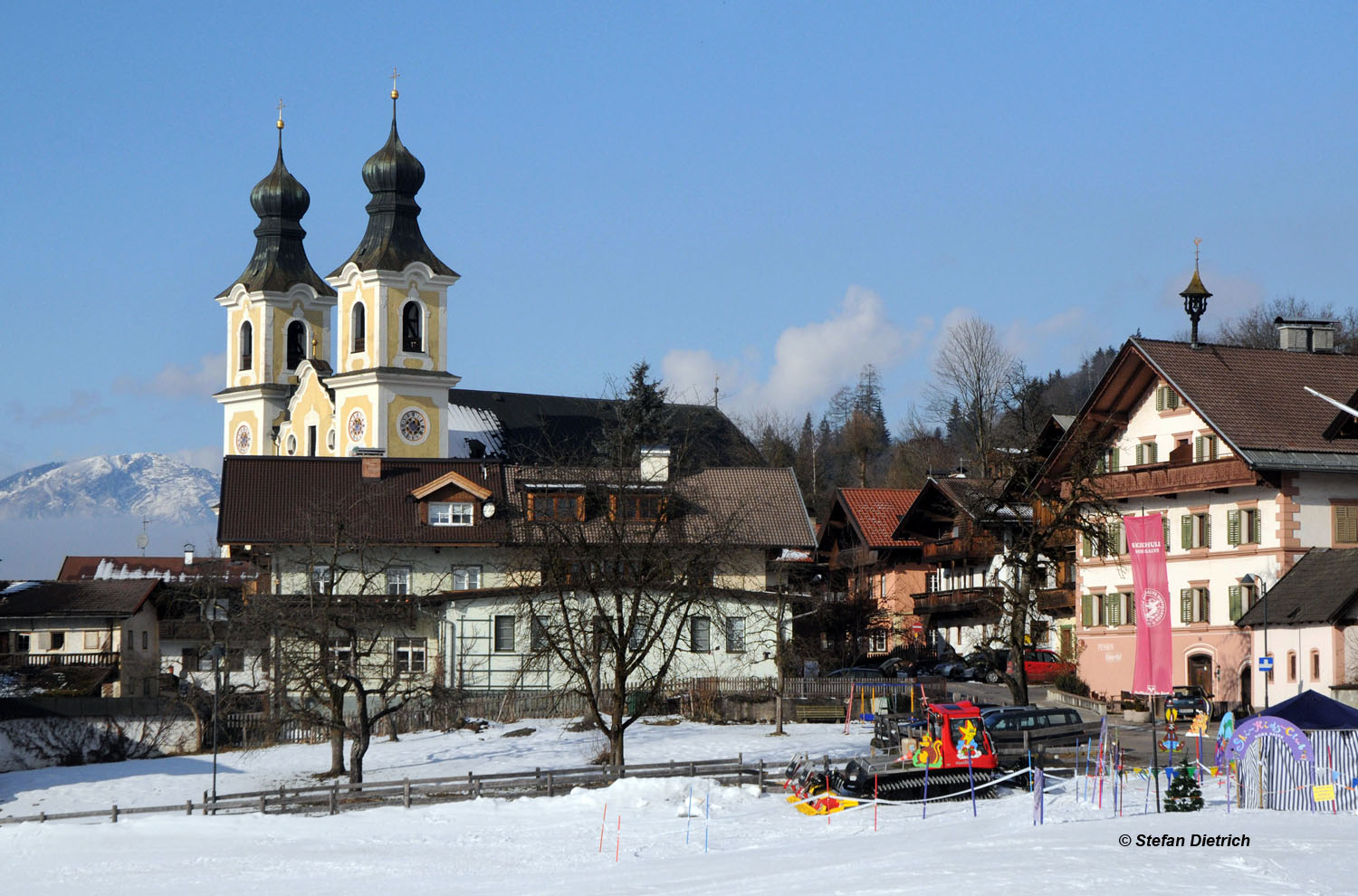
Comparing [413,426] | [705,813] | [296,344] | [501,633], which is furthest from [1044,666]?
[296,344]

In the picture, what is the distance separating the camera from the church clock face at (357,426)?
103438mm

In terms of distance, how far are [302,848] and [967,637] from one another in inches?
1741

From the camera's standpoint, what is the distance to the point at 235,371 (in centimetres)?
11419

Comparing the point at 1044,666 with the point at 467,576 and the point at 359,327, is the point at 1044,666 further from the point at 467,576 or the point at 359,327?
the point at 359,327

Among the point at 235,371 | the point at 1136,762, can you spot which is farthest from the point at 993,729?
the point at 235,371

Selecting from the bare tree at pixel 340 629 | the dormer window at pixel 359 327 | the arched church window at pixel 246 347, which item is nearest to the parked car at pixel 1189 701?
the bare tree at pixel 340 629

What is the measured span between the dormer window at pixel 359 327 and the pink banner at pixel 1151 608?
76.0 m

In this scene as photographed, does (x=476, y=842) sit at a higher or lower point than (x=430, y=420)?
lower

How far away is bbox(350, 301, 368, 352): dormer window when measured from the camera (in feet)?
344

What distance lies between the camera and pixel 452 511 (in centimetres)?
6856

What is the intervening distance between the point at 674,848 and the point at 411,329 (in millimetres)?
73020

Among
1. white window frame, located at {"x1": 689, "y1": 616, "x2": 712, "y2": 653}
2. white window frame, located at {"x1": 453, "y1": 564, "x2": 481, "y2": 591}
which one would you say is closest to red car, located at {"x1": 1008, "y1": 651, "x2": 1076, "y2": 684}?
white window frame, located at {"x1": 689, "y1": 616, "x2": 712, "y2": 653}

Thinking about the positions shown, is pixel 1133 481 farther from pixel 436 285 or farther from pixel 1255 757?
pixel 436 285

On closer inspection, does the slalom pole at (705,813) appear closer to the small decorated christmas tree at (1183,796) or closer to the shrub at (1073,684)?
the small decorated christmas tree at (1183,796)
